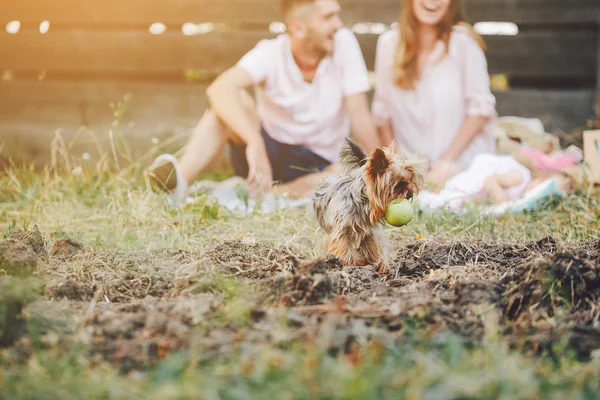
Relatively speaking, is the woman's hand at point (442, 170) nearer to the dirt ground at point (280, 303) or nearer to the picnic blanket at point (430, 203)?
the picnic blanket at point (430, 203)

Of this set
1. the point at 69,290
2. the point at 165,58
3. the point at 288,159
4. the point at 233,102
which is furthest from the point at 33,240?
the point at 165,58

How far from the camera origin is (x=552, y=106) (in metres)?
5.94

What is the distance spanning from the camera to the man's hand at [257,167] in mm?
4773

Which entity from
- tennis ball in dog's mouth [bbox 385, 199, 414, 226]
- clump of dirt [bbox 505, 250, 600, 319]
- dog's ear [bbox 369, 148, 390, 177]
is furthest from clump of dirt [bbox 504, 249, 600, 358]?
dog's ear [bbox 369, 148, 390, 177]

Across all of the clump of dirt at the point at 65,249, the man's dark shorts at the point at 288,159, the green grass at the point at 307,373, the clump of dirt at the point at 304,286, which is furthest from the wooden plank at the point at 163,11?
the clump of dirt at the point at 304,286

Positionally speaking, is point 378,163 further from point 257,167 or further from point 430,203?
point 257,167

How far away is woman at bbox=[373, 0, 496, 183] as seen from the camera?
5184 millimetres

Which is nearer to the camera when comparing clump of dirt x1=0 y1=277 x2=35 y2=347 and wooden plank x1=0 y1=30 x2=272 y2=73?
clump of dirt x1=0 y1=277 x2=35 y2=347

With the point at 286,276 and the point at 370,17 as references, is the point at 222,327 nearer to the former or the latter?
the point at 286,276

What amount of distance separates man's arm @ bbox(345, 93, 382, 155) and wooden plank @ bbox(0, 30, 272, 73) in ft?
4.05

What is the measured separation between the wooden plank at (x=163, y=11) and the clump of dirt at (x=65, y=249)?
3415 millimetres

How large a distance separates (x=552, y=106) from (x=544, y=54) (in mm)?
428

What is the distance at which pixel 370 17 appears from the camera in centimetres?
600

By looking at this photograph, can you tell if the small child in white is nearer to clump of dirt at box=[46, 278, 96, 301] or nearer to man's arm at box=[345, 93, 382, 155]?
man's arm at box=[345, 93, 382, 155]
